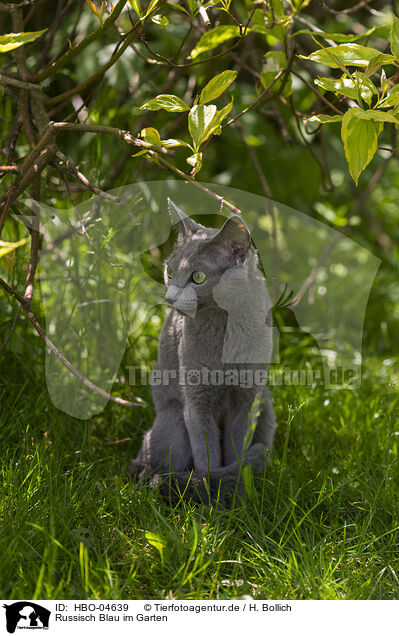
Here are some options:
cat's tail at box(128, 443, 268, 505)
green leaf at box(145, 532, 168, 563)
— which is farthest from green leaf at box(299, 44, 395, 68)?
green leaf at box(145, 532, 168, 563)

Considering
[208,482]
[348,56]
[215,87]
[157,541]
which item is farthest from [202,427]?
[348,56]

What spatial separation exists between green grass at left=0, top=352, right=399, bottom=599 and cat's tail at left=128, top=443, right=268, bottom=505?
40 mm

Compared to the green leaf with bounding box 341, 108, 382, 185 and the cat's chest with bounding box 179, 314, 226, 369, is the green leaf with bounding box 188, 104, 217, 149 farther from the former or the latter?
the cat's chest with bounding box 179, 314, 226, 369

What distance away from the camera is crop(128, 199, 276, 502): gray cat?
5.33 ft

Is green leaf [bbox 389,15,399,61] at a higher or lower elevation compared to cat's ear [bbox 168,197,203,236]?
higher

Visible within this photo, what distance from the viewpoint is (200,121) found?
1.48 meters

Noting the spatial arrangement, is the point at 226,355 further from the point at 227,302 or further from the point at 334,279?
the point at 334,279

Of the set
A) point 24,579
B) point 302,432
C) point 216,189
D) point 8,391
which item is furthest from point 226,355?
point 216,189

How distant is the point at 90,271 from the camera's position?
7.16ft

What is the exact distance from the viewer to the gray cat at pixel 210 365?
1.62 m

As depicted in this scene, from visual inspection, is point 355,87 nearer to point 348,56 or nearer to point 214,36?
point 348,56

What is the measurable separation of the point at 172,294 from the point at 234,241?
0.22 metres
